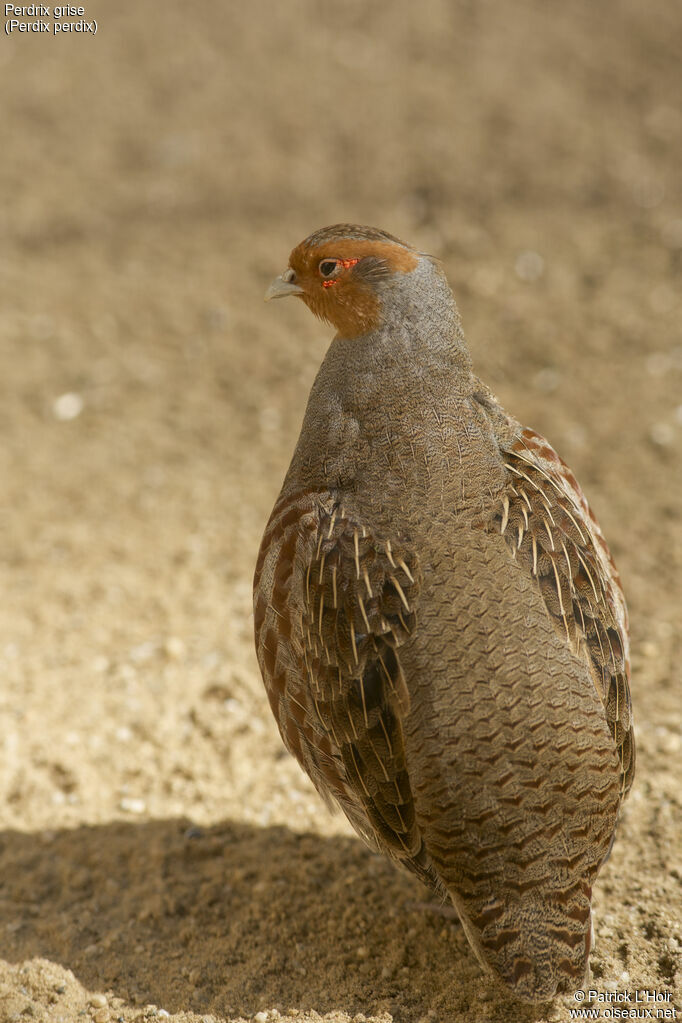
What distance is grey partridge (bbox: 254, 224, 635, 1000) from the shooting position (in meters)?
2.40

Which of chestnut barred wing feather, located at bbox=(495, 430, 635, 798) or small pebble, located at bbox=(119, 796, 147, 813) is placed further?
small pebble, located at bbox=(119, 796, 147, 813)

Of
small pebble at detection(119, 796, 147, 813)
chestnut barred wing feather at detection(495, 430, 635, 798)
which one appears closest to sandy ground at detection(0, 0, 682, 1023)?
small pebble at detection(119, 796, 147, 813)

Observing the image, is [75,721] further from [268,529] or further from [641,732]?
[641,732]

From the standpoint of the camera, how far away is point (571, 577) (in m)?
2.58

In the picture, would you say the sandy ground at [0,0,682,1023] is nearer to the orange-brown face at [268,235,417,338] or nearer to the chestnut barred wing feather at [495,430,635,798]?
the orange-brown face at [268,235,417,338]

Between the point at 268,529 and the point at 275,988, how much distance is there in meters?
1.34

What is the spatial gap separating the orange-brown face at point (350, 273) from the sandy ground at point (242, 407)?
555mm

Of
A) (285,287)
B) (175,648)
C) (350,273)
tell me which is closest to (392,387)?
(350,273)

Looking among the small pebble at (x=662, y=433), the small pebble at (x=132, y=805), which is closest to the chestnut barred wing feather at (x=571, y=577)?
the small pebble at (x=132, y=805)

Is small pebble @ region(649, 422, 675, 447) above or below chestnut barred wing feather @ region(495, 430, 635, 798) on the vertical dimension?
above

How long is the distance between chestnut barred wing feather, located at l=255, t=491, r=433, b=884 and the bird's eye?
655 mm

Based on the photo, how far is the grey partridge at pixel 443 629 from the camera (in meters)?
2.40

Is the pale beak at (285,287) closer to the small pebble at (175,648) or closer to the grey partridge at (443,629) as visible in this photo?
the grey partridge at (443,629)

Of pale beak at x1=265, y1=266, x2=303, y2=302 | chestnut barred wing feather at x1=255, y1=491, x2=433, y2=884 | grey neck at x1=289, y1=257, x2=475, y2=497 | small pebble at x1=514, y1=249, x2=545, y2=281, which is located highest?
small pebble at x1=514, y1=249, x2=545, y2=281
